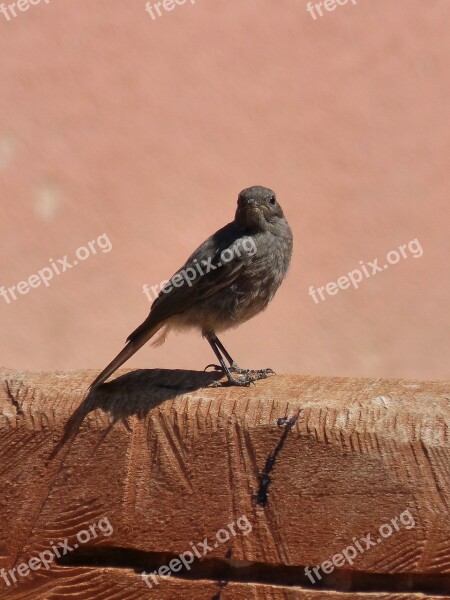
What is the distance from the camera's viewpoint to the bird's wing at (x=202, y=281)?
4965 millimetres

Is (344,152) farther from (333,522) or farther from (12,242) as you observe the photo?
(333,522)

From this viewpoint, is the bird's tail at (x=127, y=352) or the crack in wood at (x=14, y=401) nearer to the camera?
the crack in wood at (x=14, y=401)

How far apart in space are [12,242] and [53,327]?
134cm

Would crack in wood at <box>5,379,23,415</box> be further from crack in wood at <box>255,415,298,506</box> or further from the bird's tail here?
crack in wood at <box>255,415,298,506</box>
